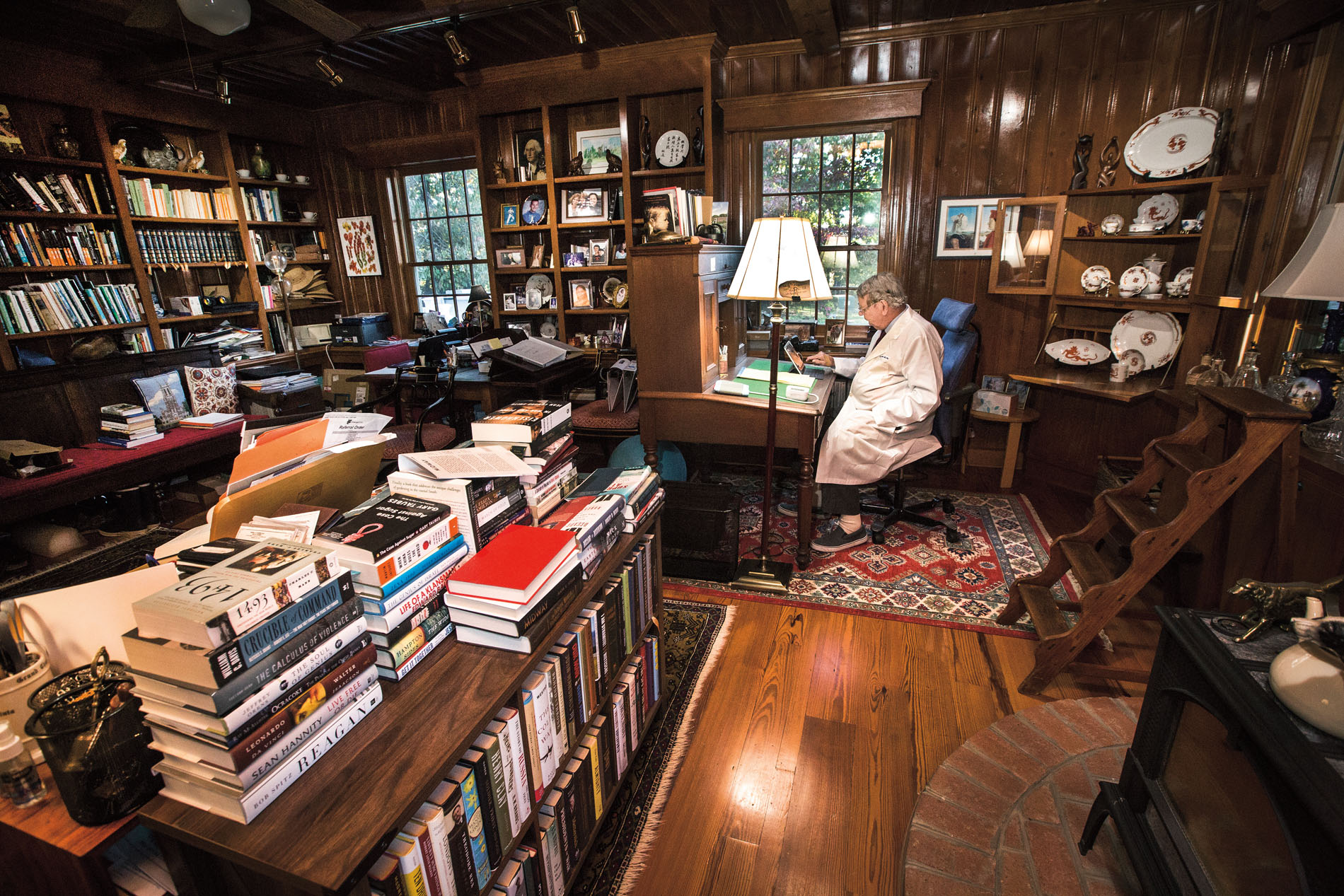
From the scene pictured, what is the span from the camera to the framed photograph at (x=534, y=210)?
476cm

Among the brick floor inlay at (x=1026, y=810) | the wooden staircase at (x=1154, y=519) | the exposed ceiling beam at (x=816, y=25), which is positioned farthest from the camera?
the exposed ceiling beam at (x=816, y=25)

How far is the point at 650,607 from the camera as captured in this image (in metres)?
1.92

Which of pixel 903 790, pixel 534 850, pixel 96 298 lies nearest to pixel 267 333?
pixel 96 298

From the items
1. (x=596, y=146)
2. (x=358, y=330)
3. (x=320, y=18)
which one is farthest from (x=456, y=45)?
(x=358, y=330)

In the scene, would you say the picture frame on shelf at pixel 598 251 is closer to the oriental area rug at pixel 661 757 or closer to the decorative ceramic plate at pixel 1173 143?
the oriental area rug at pixel 661 757

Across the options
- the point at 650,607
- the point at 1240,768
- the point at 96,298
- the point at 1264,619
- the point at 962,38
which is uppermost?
the point at 962,38

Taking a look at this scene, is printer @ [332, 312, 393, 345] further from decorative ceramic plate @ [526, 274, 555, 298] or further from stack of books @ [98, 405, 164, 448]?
stack of books @ [98, 405, 164, 448]

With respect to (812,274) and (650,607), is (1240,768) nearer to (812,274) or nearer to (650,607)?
(650,607)

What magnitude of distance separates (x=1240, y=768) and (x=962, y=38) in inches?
162

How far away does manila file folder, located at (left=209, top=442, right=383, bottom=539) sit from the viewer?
1.22m

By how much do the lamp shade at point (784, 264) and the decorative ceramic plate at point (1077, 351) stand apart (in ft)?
7.58

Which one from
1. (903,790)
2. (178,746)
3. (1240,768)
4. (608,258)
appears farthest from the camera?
(608,258)

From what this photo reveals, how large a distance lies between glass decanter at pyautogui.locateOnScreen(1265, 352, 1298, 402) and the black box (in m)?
2.09

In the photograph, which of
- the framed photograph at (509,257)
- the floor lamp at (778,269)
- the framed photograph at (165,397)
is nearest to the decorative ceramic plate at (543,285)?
the framed photograph at (509,257)
